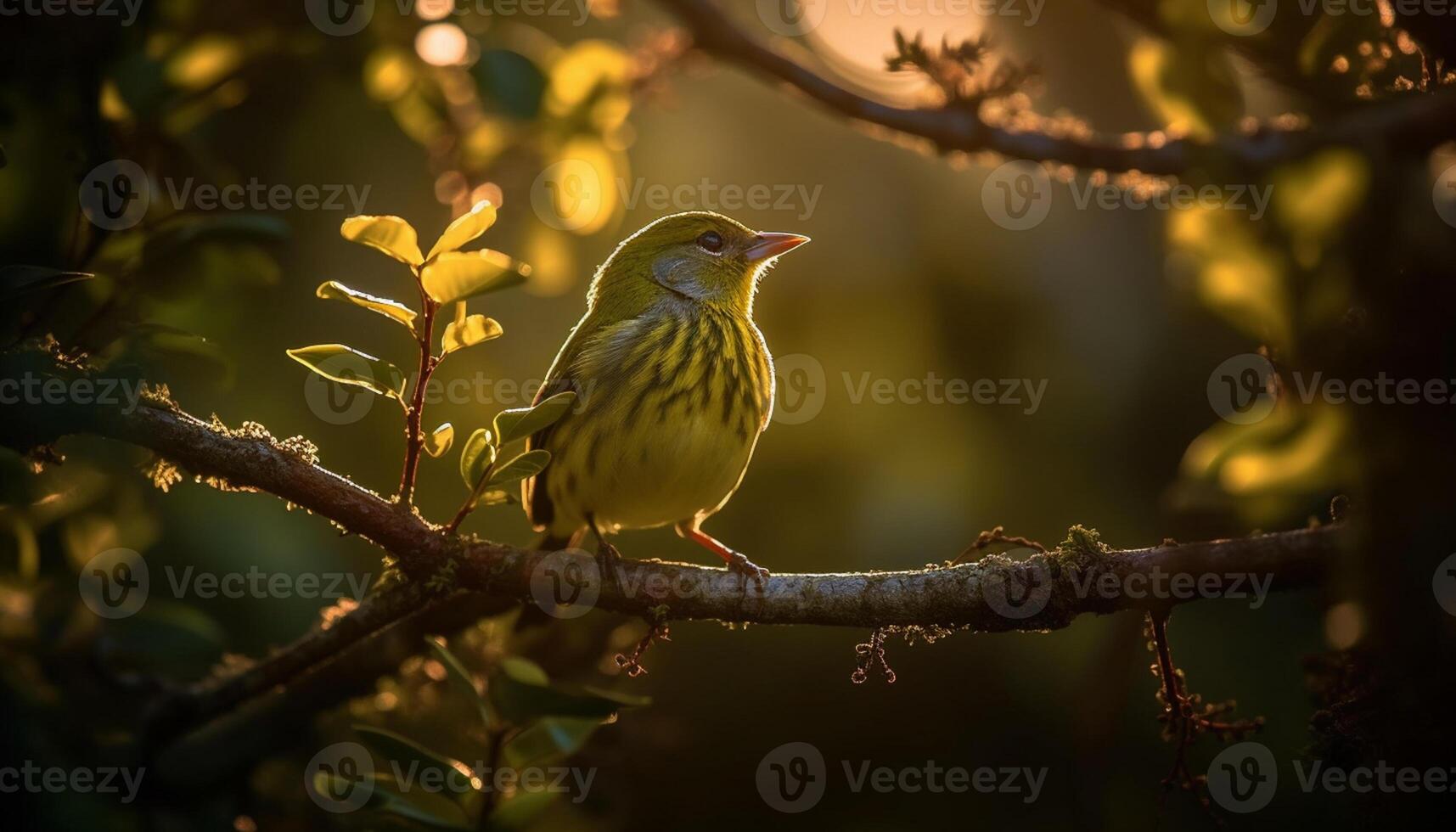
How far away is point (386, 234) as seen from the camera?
2.16 meters

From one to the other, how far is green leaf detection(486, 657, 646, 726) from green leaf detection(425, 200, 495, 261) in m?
0.84

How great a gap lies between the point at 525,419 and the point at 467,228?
407 millimetres

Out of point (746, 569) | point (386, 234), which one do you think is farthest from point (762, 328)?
point (386, 234)

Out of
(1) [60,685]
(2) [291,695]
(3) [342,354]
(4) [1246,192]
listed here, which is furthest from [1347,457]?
(1) [60,685]

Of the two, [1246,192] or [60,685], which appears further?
[60,685]

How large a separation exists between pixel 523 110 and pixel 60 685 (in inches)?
87.6

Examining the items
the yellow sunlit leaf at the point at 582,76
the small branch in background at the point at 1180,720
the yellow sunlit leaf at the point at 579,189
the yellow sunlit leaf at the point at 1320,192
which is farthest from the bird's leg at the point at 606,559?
the yellow sunlit leaf at the point at 1320,192

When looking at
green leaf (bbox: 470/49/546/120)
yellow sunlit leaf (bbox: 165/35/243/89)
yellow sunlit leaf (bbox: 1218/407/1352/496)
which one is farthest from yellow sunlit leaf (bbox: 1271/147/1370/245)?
yellow sunlit leaf (bbox: 165/35/243/89)

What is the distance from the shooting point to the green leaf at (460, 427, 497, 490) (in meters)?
2.27

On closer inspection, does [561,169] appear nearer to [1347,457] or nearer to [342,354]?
[342,354]

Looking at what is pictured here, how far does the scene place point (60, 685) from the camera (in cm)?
322

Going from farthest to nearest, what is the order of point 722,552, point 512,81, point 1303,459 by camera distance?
point 722,552 → point 512,81 → point 1303,459

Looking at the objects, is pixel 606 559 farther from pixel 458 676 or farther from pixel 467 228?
pixel 467 228

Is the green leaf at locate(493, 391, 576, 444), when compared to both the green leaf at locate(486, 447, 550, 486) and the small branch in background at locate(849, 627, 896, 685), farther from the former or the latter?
the small branch in background at locate(849, 627, 896, 685)
